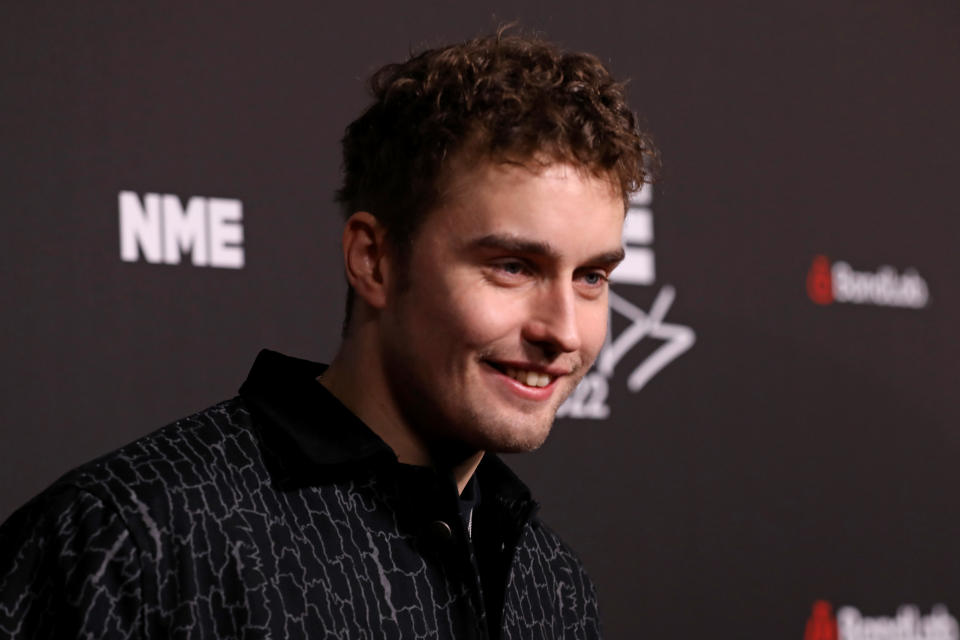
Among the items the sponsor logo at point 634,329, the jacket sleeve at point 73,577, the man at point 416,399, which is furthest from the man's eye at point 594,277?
the sponsor logo at point 634,329

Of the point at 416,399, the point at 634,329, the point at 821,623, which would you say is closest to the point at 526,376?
the point at 416,399

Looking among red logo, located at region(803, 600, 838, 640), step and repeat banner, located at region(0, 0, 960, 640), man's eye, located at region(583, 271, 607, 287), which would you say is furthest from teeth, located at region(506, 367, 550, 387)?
red logo, located at region(803, 600, 838, 640)

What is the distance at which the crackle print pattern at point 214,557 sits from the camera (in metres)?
0.98

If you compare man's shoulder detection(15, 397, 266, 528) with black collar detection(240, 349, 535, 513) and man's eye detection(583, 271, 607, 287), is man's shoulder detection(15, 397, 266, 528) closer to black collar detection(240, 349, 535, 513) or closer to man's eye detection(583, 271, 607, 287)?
black collar detection(240, 349, 535, 513)

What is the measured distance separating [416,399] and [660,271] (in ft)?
4.06

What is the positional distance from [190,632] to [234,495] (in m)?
0.13

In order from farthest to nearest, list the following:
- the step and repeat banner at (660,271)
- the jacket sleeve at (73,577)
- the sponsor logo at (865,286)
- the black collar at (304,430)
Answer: the sponsor logo at (865,286)
the step and repeat banner at (660,271)
the black collar at (304,430)
the jacket sleeve at (73,577)

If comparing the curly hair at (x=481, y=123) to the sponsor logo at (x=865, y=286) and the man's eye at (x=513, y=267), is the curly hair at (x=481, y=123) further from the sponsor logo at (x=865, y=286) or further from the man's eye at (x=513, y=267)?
the sponsor logo at (x=865, y=286)

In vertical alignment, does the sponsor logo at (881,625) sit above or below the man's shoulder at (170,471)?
below

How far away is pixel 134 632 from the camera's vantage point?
97 centimetres

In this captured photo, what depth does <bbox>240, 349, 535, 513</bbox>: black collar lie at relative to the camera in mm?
1129

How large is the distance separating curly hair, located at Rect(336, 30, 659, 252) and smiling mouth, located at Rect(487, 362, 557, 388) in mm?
146

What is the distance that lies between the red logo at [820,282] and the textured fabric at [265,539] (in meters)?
1.39

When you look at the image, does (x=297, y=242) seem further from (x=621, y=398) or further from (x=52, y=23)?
(x=621, y=398)
